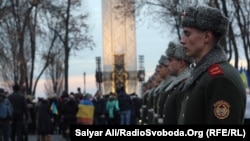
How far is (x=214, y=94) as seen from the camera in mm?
4410

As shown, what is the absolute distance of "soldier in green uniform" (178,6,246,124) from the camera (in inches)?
171

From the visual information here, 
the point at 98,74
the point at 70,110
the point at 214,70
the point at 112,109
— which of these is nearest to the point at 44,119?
the point at 70,110

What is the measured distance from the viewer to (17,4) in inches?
1459

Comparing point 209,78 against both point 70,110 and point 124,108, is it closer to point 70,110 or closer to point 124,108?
point 70,110

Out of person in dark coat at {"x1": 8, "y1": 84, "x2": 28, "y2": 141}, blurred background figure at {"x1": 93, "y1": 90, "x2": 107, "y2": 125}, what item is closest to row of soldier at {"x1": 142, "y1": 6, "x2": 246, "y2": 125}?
person in dark coat at {"x1": 8, "y1": 84, "x2": 28, "y2": 141}

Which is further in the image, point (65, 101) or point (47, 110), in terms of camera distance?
point (65, 101)

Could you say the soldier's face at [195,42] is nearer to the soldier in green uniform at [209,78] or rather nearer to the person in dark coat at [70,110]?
the soldier in green uniform at [209,78]

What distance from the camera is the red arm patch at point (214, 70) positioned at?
14.7ft

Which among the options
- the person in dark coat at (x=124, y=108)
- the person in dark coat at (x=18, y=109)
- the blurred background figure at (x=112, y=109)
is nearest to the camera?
the person in dark coat at (x=18, y=109)

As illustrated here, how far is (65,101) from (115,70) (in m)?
40.1

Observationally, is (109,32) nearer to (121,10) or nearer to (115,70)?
(115,70)

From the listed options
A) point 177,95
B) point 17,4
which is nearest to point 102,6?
point 17,4

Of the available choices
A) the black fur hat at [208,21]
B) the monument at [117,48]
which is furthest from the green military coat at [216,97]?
the monument at [117,48]

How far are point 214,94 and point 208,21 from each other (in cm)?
57
